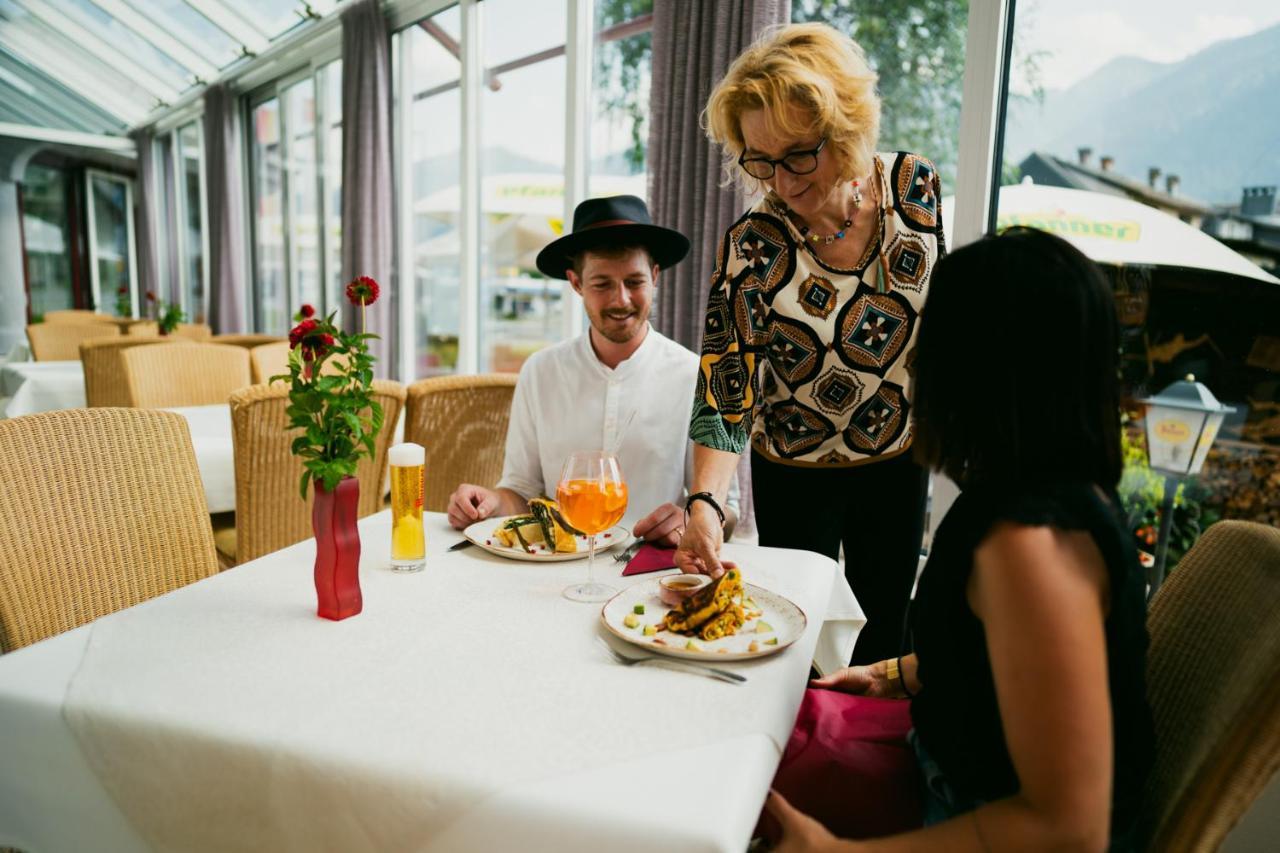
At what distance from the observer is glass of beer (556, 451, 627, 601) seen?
1.14 metres

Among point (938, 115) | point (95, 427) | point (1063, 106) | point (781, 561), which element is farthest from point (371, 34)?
point (781, 561)

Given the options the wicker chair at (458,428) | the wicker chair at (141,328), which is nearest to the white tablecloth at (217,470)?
the wicker chair at (458,428)

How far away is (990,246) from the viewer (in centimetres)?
83

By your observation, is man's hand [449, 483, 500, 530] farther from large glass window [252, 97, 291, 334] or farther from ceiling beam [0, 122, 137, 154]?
ceiling beam [0, 122, 137, 154]

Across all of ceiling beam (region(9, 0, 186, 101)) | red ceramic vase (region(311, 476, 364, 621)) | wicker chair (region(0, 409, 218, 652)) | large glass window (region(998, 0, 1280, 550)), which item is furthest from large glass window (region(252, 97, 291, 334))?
red ceramic vase (region(311, 476, 364, 621))

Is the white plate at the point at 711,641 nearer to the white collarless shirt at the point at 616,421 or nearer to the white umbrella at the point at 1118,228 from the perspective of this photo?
the white collarless shirt at the point at 616,421

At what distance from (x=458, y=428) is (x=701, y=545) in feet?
4.20

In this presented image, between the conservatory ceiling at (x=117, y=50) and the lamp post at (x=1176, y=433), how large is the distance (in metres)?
5.73

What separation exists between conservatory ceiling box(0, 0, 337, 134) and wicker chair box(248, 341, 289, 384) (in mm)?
2983

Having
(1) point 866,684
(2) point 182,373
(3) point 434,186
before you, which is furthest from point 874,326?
(3) point 434,186

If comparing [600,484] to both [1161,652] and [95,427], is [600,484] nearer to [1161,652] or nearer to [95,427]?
[1161,652]

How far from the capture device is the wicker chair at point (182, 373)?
11.8 ft

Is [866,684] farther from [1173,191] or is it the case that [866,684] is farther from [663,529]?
[1173,191]

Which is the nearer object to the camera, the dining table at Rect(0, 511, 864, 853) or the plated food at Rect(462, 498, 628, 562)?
the dining table at Rect(0, 511, 864, 853)
